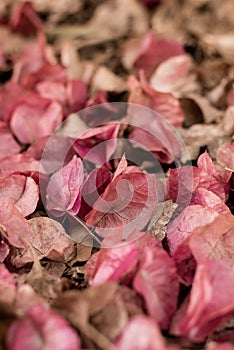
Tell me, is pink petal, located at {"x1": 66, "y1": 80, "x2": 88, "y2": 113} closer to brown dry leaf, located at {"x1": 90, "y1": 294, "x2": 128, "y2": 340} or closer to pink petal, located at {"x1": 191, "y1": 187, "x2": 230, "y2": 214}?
pink petal, located at {"x1": 191, "y1": 187, "x2": 230, "y2": 214}

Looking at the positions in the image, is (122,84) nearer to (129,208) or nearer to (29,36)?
(29,36)

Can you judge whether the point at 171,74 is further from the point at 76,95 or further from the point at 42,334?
the point at 42,334

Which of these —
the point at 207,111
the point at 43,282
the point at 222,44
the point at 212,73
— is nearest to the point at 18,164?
the point at 43,282

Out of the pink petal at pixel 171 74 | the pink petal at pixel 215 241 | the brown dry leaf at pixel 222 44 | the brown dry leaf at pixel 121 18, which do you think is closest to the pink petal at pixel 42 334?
the pink petal at pixel 215 241

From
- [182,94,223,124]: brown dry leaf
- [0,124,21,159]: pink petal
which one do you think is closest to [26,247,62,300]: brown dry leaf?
[0,124,21,159]: pink petal

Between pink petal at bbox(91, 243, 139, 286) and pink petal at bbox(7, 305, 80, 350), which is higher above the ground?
pink petal at bbox(7, 305, 80, 350)

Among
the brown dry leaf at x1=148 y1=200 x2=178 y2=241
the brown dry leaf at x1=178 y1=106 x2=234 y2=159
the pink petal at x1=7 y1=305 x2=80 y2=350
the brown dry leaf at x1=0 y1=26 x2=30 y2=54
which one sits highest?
the pink petal at x1=7 y1=305 x2=80 y2=350

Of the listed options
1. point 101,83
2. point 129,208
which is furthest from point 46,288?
point 101,83

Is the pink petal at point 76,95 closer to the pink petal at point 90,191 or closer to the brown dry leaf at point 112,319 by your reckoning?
the pink petal at point 90,191
